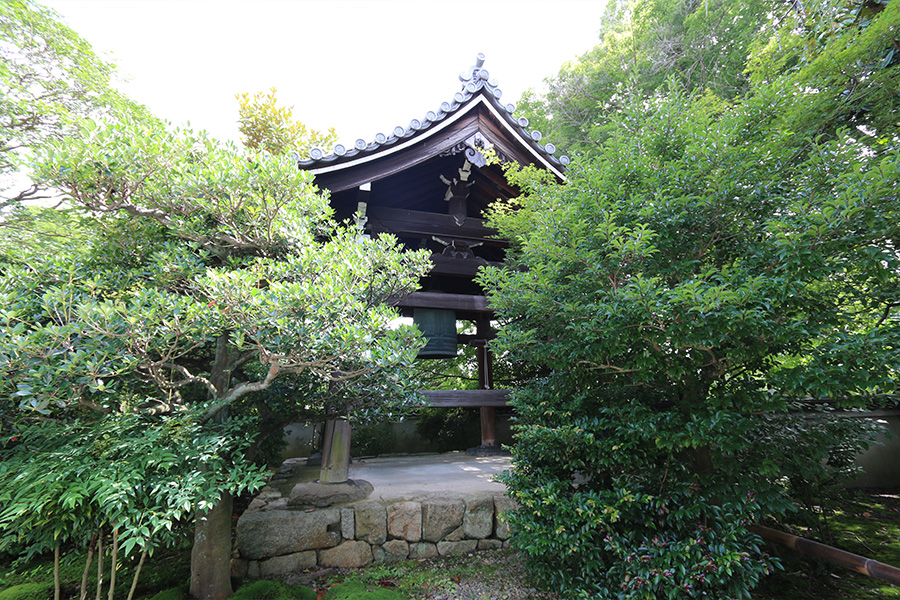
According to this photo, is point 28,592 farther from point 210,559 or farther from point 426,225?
point 426,225

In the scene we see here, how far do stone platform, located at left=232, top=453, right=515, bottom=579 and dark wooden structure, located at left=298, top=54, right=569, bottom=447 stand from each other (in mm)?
1237

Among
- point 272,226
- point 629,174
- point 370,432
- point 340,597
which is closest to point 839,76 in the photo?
point 629,174

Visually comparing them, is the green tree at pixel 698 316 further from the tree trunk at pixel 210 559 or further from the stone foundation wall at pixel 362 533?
the tree trunk at pixel 210 559

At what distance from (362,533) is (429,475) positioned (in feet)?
5.35

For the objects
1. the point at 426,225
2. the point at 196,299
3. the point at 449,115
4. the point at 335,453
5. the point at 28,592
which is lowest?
the point at 28,592

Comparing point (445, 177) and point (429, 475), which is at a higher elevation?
point (445, 177)

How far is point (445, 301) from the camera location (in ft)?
17.5

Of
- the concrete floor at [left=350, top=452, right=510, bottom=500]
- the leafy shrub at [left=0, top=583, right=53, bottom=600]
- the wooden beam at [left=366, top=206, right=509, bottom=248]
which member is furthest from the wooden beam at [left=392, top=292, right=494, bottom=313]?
the leafy shrub at [left=0, top=583, right=53, bottom=600]

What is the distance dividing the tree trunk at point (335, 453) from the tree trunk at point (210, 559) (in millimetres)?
1221

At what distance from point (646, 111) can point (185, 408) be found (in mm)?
4454

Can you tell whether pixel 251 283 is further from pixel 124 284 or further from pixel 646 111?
pixel 646 111

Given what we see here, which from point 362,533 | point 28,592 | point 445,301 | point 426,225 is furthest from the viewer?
point 426,225

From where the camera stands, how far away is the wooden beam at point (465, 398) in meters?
4.95

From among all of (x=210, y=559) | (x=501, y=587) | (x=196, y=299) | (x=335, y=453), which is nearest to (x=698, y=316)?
(x=501, y=587)
